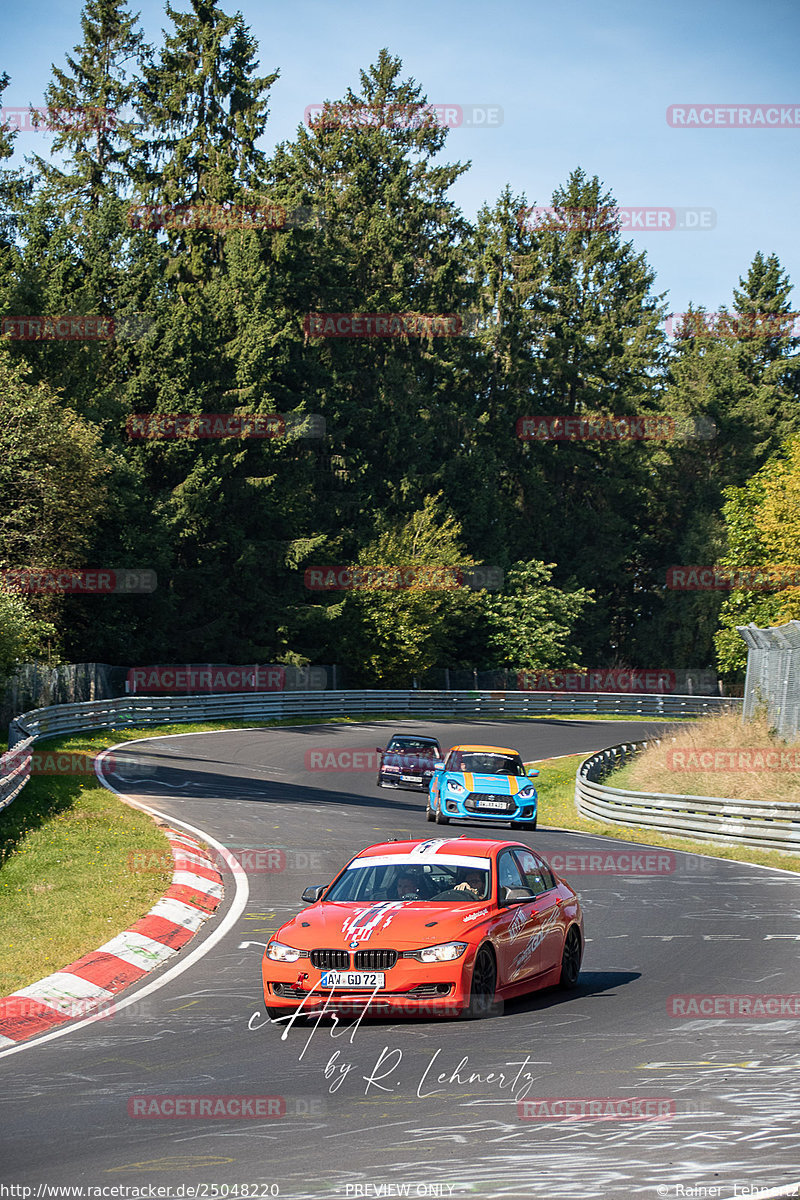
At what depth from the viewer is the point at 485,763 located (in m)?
26.9

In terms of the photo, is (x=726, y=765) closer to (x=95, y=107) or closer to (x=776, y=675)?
(x=776, y=675)

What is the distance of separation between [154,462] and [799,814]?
4137 centimetres

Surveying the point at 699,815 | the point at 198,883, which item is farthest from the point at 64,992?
the point at 699,815

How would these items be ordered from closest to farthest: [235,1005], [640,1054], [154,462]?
[640,1054]
[235,1005]
[154,462]

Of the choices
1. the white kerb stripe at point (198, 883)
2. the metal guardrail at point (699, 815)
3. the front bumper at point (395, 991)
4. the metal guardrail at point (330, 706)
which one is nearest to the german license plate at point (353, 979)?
the front bumper at point (395, 991)

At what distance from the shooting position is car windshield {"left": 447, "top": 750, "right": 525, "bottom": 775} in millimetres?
26594

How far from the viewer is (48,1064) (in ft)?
28.7

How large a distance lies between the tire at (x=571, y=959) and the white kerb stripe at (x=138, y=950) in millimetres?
3730

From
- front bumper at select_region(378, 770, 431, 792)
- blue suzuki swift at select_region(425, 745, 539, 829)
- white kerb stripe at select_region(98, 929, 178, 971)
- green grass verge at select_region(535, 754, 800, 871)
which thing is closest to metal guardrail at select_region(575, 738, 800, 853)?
green grass verge at select_region(535, 754, 800, 871)

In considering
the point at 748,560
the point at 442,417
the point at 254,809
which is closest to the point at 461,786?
the point at 254,809

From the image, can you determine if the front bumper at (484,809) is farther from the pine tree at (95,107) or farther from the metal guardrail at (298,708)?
the pine tree at (95,107)

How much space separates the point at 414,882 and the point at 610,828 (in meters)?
18.0

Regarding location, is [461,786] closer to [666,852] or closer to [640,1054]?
[666,852]

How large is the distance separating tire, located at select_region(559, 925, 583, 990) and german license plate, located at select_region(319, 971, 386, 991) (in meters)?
2.10
